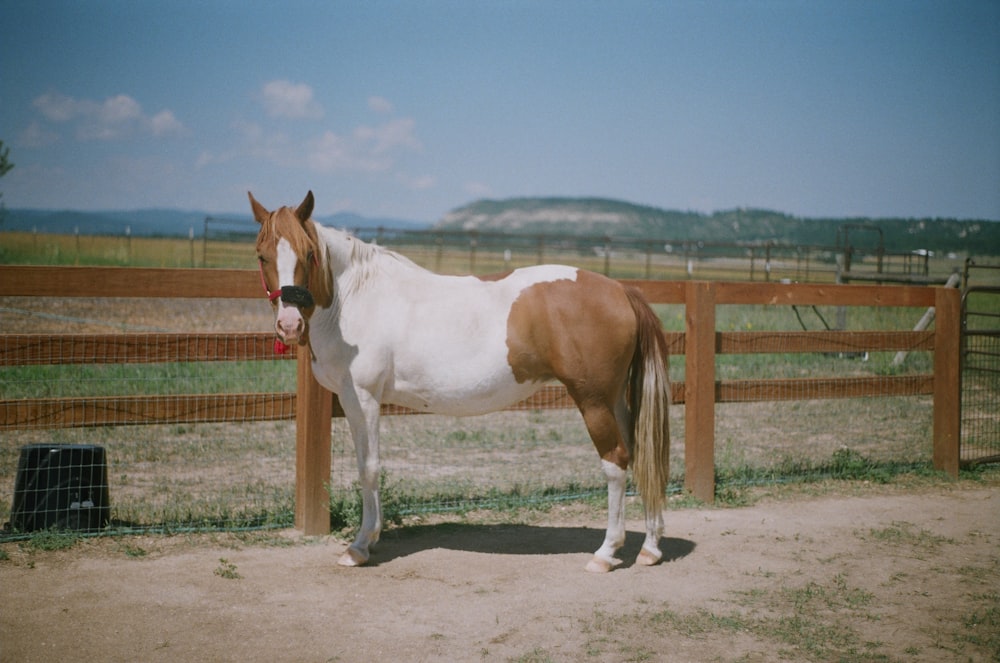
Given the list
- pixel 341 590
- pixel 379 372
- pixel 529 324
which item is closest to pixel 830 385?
pixel 529 324

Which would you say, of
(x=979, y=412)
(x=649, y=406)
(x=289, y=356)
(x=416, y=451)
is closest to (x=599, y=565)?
(x=649, y=406)

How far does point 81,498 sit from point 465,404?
2340 mm

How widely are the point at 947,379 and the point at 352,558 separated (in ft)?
17.5

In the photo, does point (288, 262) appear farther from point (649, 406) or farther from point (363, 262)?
point (649, 406)

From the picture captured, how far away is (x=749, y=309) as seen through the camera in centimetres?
1750

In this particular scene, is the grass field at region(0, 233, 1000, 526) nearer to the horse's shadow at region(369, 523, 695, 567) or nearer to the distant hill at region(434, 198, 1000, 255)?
the horse's shadow at region(369, 523, 695, 567)

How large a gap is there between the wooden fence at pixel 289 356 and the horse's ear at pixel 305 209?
830 mm

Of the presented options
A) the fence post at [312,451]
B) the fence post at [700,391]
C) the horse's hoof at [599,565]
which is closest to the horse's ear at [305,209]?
the fence post at [312,451]

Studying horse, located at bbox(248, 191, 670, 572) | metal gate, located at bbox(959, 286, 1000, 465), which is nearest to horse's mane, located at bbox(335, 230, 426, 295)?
horse, located at bbox(248, 191, 670, 572)

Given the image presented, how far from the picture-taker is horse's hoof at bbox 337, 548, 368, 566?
441 cm

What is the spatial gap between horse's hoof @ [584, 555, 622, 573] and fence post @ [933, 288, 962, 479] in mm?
3905

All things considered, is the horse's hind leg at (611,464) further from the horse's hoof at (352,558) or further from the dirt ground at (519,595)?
the horse's hoof at (352,558)

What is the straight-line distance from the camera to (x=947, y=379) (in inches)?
268

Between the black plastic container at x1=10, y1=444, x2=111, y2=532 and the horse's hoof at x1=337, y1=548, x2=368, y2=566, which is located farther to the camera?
the black plastic container at x1=10, y1=444, x2=111, y2=532
